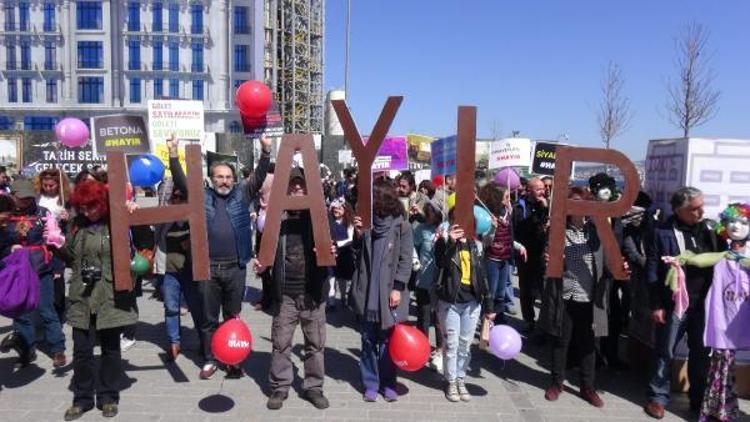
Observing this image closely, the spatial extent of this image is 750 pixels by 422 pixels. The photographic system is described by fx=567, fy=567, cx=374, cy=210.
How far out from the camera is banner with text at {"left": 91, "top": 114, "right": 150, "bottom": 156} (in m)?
7.32

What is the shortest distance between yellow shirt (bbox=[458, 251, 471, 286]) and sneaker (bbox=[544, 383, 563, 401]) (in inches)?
50.9

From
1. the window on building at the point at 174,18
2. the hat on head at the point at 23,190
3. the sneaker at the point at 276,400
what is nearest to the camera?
the sneaker at the point at 276,400

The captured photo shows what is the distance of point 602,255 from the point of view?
5008mm

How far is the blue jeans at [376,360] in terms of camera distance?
5.00 meters

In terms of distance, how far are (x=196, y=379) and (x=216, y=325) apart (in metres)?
0.53

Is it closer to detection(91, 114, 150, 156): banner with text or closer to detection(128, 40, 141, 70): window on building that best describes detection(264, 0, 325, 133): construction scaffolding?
detection(128, 40, 141, 70): window on building

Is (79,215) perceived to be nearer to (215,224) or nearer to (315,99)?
(215,224)

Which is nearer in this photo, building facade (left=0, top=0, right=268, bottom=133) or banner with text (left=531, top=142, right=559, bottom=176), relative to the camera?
banner with text (left=531, top=142, right=559, bottom=176)

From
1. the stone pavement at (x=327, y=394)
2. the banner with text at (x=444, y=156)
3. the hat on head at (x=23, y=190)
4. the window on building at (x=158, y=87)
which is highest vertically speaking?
the window on building at (x=158, y=87)

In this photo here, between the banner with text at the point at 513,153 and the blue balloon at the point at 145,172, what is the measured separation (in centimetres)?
549

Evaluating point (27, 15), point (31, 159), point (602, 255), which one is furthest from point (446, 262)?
point (27, 15)

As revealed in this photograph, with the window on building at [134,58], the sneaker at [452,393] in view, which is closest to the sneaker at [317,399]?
the sneaker at [452,393]

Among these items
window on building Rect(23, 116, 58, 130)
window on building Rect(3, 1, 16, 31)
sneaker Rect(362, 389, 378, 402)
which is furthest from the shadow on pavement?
window on building Rect(3, 1, 16, 31)

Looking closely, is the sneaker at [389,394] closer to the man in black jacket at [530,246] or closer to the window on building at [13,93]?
the man in black jacket at [530,246]
